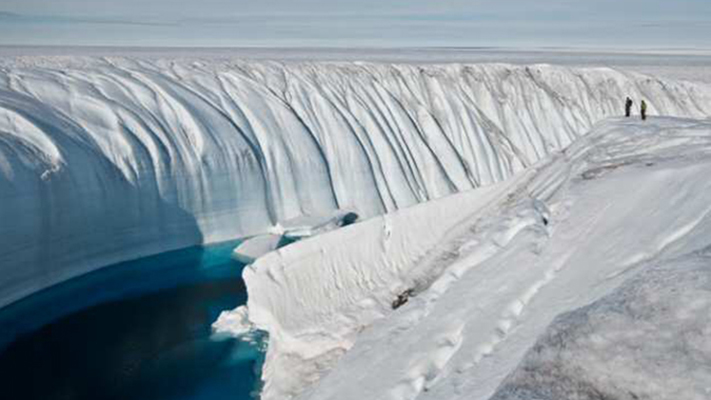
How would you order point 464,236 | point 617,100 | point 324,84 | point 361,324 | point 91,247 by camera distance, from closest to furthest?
point 361,324
point 464,236
point 91,247
point 324,84
point 617,100

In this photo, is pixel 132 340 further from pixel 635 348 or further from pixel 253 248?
pixel 635 348

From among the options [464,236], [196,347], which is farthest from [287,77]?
[464,236]

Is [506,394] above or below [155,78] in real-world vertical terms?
below

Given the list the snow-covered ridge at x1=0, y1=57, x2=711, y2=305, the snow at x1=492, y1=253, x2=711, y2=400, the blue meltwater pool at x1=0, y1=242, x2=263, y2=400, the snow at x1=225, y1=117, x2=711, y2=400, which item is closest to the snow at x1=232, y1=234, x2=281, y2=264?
the blue meltwater pool at x1=0, y1=242, x2=263, y2=400

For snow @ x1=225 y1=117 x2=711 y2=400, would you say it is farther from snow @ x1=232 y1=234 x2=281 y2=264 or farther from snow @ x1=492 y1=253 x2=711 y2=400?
snow @ x1=232 y1=234 x2=281 y2=264

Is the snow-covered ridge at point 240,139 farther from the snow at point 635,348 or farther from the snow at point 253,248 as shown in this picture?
the snow at point 635,348

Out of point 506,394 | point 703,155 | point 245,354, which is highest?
point 703,155

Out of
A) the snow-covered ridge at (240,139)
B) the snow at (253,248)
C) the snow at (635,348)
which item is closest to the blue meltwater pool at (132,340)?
the snow at (253,248)

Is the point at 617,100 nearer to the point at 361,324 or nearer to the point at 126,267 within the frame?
the point at 126,267
